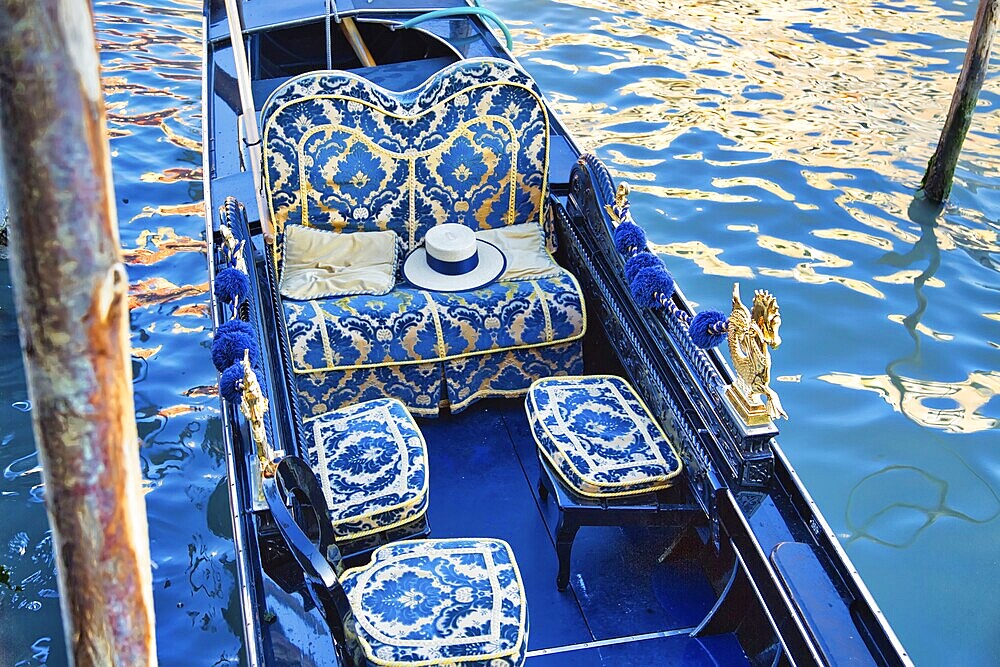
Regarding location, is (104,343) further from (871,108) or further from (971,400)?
(871,108)

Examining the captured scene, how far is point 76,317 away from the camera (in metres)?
0.99

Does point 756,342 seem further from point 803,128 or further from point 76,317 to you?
point 803,128

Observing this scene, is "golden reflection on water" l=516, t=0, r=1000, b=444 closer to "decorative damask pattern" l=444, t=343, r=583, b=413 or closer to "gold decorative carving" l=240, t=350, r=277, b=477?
"decorative damask pattern" l=444, t=343, r=583, b=413

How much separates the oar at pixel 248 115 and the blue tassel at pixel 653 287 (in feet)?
3.99

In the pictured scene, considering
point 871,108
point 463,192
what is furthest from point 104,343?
point 871,108

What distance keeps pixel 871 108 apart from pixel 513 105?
175 inches

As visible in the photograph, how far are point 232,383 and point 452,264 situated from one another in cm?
113

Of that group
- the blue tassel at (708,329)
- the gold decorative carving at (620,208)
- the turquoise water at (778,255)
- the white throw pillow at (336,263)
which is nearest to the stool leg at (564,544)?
the blue tassel at (708,329)

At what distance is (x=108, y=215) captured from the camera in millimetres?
981

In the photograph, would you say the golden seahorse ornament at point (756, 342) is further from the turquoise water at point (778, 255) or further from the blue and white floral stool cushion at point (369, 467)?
the turquoise water at point (778, 255)

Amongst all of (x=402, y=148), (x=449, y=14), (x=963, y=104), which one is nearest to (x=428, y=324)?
(x=402, y=148)

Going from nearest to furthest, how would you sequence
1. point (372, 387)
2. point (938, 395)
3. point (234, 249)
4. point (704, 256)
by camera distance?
point (234, 249), point (372, 387), point (938, 395), point (704, 256)

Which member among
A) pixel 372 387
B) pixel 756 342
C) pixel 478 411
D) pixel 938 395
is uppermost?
pixel 756 342

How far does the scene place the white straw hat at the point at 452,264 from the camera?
3.26 metres
